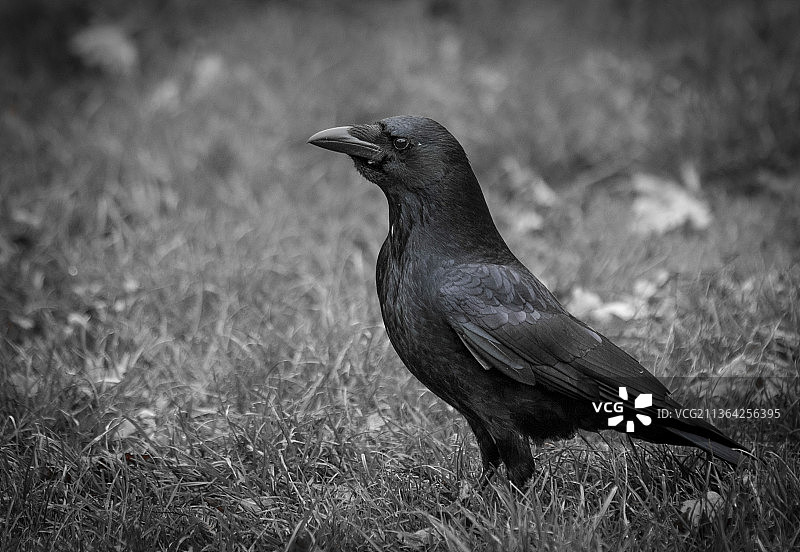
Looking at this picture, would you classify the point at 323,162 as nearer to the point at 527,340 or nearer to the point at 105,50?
the point at 105,50

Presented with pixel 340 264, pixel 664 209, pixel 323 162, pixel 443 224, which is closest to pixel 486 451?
pixel 443 224

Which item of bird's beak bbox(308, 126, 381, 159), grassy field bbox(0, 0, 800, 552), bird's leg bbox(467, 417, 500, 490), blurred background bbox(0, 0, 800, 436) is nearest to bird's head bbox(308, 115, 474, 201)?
bird's beak bbox(308, 126, 381, 159)

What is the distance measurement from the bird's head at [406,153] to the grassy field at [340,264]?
0.89m

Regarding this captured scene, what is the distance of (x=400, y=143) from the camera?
2857 mm

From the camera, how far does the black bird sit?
2695 mm

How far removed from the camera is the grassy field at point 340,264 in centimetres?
274

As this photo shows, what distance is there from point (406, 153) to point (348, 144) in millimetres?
189

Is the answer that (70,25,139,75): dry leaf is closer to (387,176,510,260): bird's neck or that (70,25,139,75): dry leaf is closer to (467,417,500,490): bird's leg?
(387,176,510,260): bird's neck

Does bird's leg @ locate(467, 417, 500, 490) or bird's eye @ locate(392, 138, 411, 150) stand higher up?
bird's eye @ locate(392, 138, 411, 150)

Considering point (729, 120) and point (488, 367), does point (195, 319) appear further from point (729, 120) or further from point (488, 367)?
point (729, 120)

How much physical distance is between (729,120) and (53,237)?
4036mm

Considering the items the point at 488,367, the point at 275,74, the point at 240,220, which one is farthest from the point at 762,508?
the point at 275,74

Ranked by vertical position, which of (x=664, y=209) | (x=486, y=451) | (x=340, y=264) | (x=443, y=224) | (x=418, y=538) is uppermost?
(x=443, y=224)

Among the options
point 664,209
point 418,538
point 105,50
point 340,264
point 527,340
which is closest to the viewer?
point 418,538
